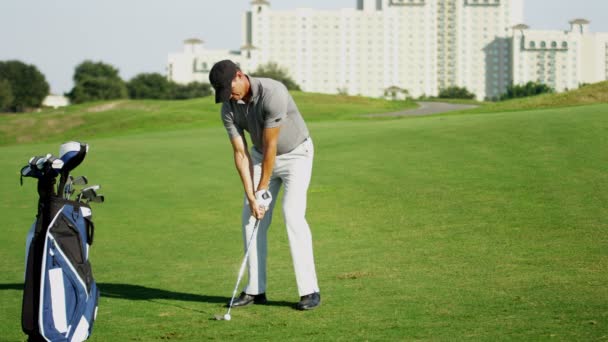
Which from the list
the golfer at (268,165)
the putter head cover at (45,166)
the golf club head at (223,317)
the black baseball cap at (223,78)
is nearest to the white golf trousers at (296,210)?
the golfer at (268,165)

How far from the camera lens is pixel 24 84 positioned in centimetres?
13938

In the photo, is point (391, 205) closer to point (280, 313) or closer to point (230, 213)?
point (230, 213)

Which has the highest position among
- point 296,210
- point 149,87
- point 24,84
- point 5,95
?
point 24,84

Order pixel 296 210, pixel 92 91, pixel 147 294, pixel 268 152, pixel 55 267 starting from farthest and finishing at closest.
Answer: pixel 92 91 → pixel 147 294 → pixel 296 210 → pixel 268 152 → pixel 55 267

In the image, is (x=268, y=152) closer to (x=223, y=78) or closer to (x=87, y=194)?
(x=223, y=78)

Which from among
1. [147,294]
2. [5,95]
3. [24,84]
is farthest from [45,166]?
[24,84]

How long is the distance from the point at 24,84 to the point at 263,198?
13922cm

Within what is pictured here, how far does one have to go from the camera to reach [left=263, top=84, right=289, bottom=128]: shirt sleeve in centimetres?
746

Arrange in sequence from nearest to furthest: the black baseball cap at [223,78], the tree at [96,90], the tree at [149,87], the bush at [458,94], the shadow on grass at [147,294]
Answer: the black baseball cap at [223,78] → the shadow on grass at [147,294] → the tree at [96,90] → the tree at [149,87] → the bush at [458,94]

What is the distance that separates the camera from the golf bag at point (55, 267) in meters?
6.03

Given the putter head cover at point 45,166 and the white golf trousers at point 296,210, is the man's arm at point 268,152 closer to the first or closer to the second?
the white golf trousers at point 296,210

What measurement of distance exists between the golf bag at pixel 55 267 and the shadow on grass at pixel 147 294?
2276 millimetres

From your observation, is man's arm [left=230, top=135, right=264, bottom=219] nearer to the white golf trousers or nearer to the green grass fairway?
the white golf trousers

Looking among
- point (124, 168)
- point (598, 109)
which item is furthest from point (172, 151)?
point (598, 109)
